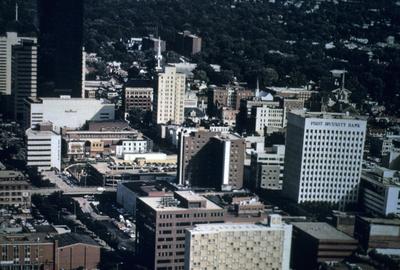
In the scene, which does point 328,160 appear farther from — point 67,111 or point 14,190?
point 67,111

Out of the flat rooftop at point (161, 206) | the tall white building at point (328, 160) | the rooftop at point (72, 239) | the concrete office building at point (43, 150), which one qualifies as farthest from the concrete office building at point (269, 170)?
the rooftop at point (72, 239)

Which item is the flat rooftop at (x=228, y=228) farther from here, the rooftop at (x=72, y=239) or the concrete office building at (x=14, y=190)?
the concrete office building at (x=14, y=190)

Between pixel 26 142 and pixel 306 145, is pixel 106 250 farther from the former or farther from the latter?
pixel 26 142

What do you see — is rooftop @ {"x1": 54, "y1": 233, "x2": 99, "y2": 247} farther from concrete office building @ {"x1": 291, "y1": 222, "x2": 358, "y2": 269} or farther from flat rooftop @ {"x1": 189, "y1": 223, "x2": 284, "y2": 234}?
concrete office building @ {"x1": 291, "y1": 222, "x2": 358, "y2": 269}

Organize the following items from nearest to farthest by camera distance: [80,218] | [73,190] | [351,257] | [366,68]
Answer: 1. [351,257]
2. [80,218]
3. [73,190]
4. [366,68]

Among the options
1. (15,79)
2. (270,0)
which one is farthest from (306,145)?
(270,0)

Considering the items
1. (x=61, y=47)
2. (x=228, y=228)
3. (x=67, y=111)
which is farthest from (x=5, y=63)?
(x=228, y=228)
